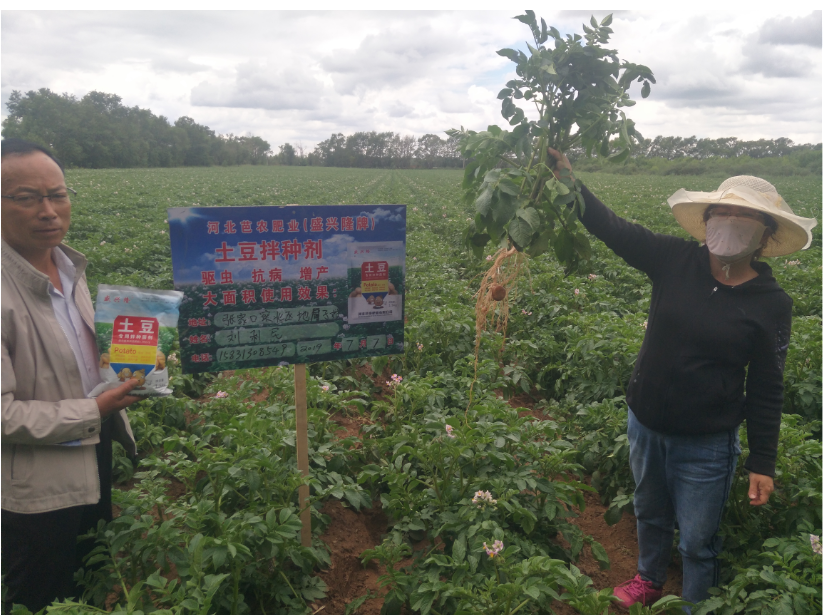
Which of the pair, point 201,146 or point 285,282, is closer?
point 285,282

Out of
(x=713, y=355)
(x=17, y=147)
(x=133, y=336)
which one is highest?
(x=17, y=147)

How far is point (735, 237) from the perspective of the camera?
2.24 m

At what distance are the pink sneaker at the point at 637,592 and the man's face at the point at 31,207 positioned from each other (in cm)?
290

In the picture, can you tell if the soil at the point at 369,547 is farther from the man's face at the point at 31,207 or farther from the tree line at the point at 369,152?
the tree line at the point at 369,152

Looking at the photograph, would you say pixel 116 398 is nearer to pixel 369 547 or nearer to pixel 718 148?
pixel 369 547

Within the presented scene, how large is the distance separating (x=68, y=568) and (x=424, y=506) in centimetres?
164

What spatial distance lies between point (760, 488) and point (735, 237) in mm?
1090

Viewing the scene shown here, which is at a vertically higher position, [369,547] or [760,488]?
[760,488]

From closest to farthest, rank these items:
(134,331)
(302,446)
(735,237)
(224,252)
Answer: (134,331) → (735,237) → (224,252) → (302,446)

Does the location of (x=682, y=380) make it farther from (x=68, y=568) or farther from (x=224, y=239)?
(x=68, y=568)

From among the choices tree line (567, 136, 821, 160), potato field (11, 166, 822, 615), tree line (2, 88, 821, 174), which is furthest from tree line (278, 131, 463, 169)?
potato field (11, 166, 822, 615)

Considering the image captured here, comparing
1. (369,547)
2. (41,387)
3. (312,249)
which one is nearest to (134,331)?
(41,387)

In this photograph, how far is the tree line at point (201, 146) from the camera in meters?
54.3

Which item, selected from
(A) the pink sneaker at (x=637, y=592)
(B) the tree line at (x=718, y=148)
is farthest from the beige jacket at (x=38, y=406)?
(B) the tree line at (x=718, y=148)
